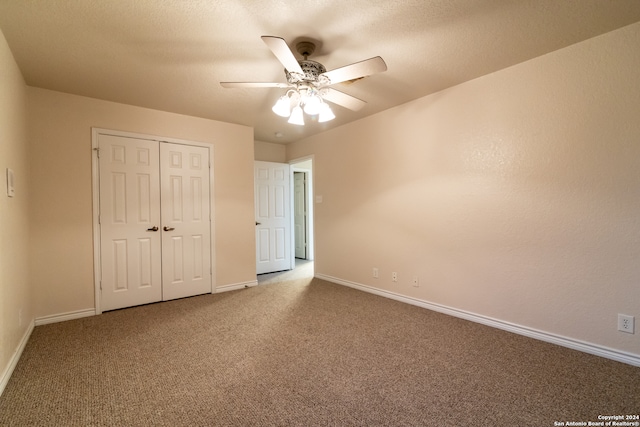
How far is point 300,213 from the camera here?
681cm

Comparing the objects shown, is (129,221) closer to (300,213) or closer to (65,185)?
(65,185)

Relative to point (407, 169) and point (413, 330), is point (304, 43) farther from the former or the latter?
point (413, 330)

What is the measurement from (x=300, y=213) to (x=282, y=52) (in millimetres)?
5189

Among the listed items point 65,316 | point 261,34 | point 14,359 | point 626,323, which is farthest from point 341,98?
point 65,316

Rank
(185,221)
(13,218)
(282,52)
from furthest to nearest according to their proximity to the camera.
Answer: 1. (185,221)
2. (13,218)
3. (282,52)

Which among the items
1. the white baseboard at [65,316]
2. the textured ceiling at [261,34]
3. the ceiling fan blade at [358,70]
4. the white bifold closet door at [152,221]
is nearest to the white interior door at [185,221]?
the white bifold closet door at [152,221]

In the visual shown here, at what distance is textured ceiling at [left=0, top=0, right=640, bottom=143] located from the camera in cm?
181

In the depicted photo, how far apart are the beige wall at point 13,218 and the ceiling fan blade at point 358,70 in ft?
7.46

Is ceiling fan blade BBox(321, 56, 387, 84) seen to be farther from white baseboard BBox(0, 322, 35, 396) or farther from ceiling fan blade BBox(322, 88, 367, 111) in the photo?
white baseboard BBox(0, 322, 35, 396)

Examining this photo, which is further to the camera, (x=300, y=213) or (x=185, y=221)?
(x=300, y=213)

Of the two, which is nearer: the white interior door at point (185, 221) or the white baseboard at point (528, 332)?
the white baseboard at point (528, 332)

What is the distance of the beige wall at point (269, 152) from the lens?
513 centimetres

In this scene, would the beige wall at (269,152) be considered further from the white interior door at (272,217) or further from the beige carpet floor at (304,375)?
the beige carpet floor at (304,375)

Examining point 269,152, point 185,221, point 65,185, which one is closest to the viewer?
point 65,185
